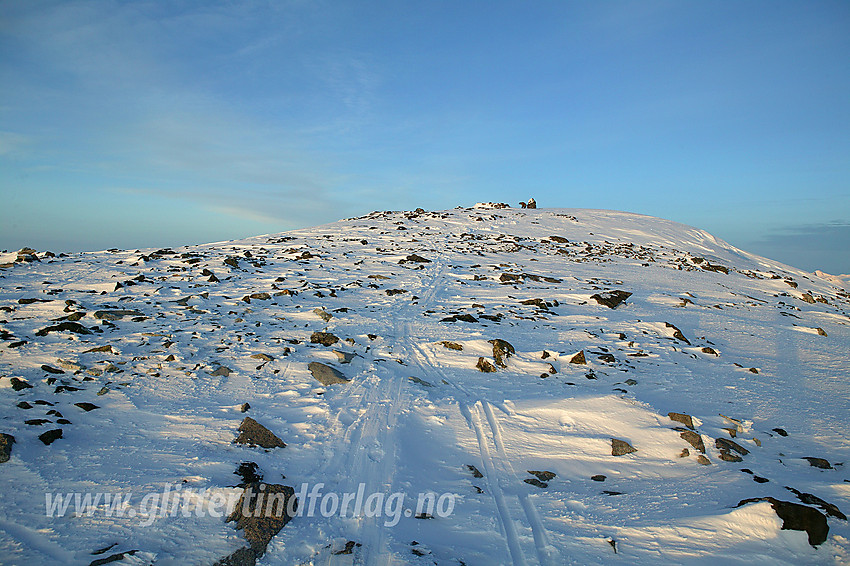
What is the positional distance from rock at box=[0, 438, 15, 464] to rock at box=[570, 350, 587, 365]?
25.2ft

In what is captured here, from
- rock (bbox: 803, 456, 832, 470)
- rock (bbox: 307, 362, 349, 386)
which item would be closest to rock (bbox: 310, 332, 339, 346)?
rock (bbox: 307, 362, 349, 386)

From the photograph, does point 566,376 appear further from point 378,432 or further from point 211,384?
point 211,384

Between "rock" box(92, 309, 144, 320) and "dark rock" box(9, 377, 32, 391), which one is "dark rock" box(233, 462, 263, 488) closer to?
"dark rock" box(9, 377, 32, 391)

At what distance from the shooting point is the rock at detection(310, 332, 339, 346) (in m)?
7.80

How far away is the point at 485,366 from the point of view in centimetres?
746

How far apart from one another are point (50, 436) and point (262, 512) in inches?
97.2

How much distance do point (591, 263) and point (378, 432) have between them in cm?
1613

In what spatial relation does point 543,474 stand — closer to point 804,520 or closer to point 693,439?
point 693,439

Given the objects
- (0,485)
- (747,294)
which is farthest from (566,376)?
(747,294)

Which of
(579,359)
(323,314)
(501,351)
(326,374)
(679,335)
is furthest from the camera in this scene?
(323,314)

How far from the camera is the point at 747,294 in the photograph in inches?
595

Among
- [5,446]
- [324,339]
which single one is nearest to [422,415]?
[324,339]

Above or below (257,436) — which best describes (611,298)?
above

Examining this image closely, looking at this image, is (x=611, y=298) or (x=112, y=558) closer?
(x=112, y=558)
